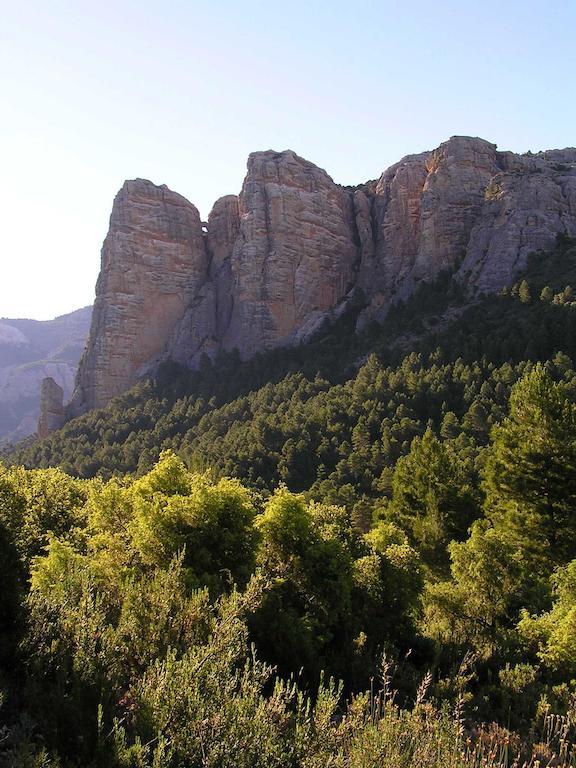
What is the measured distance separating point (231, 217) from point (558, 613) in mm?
97531

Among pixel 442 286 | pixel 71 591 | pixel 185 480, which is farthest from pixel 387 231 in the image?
pixel 71 591

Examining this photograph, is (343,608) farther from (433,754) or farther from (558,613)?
(433,754)

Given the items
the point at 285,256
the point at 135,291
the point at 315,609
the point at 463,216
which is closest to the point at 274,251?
the point at 285,256

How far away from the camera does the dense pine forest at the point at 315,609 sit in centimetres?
585

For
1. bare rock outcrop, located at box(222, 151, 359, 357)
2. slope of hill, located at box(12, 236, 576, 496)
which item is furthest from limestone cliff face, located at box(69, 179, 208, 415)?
bare rock outcrop, located at box(222, 151, 359, 357)

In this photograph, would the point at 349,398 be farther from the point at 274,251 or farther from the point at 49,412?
the point at 49,412

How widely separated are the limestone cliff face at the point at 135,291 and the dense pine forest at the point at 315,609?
6083cm

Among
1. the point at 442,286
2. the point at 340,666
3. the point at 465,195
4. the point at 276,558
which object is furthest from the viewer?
the point at 465,195

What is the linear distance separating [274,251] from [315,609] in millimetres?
81269

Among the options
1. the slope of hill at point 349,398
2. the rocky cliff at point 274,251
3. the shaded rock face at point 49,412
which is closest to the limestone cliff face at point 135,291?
the rocky cliff at point 274,251

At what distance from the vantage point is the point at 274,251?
90.2 m

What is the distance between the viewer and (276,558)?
15.1m

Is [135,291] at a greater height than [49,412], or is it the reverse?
[135,291]

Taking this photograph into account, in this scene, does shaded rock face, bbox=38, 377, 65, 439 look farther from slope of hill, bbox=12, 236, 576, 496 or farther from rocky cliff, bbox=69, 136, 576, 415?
slope of hill, bbox=12, 236, 576, 496
